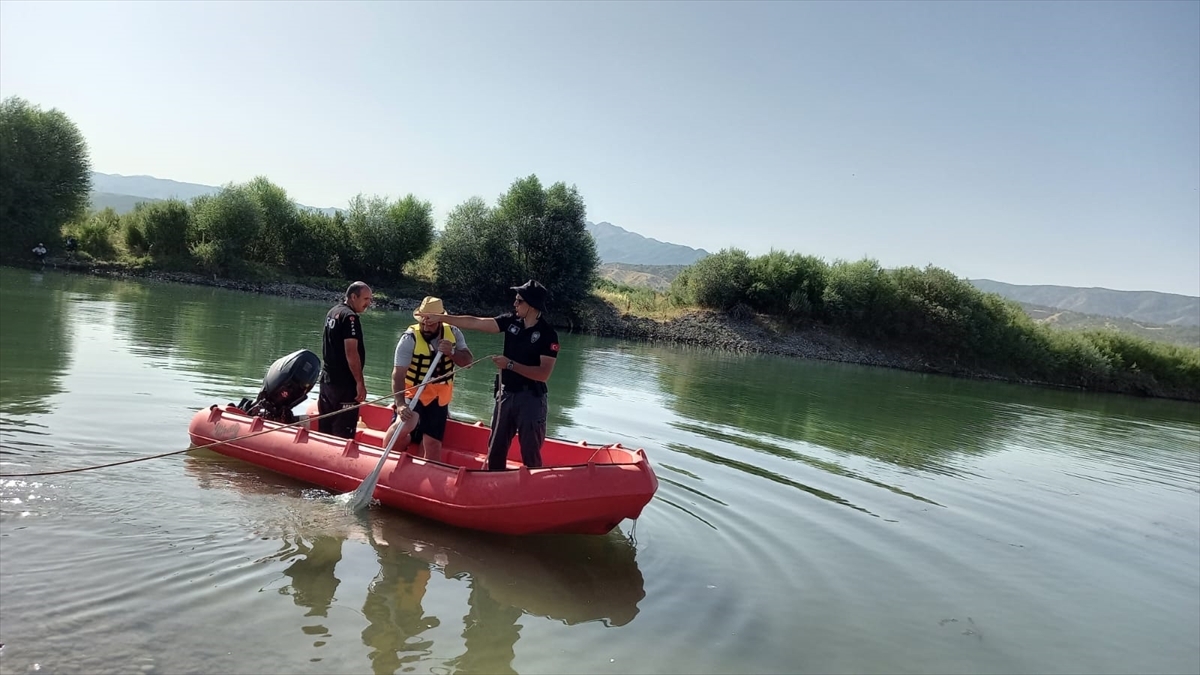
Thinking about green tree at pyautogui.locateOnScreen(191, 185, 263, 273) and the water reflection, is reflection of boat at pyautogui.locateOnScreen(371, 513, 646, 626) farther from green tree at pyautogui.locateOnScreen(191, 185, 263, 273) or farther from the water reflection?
green tree at pyautogui.locateOnScreen(191, 185, 263, 273)

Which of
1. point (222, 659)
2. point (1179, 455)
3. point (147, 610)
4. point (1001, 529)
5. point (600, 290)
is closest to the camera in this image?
point (222, 659)

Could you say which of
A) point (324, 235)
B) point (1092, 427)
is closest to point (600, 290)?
point (324, 235)

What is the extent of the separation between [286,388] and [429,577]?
3707 millimetres

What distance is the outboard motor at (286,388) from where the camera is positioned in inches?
333

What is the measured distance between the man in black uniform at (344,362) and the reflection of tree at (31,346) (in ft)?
11.5

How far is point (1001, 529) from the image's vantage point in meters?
9.16

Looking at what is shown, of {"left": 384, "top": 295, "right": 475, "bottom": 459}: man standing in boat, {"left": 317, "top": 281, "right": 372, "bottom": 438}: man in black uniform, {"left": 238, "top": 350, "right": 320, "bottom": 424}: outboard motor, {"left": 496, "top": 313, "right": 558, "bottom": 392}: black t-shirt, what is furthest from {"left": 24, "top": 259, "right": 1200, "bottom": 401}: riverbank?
{"left": 496, "top": 313, "right": 558, "bottom": 392}: black t-shirt

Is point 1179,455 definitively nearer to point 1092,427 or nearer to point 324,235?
point 1092,427

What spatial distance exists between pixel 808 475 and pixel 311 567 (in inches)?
272

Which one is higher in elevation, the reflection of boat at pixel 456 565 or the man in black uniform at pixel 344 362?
the man in black uniform at pixel 344 362

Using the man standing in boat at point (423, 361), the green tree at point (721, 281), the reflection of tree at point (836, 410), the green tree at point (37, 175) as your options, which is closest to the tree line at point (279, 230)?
the green tree at point (37, 175)

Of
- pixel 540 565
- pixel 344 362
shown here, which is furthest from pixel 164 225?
pixel 540 565

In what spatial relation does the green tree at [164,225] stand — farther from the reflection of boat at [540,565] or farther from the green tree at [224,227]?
the reflection of boat at [540,565]

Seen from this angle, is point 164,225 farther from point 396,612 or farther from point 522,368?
point 396,612
